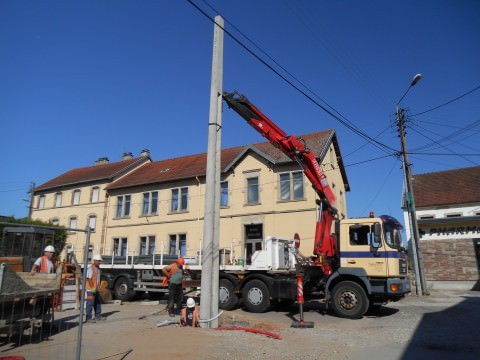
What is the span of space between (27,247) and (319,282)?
9.30 m

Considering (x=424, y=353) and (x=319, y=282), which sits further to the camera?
(x=319, y=282)

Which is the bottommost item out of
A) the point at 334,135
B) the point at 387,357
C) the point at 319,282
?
the point at 387,357

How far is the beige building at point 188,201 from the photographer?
23.6m

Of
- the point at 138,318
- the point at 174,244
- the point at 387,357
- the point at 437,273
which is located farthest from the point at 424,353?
the point at 174,244

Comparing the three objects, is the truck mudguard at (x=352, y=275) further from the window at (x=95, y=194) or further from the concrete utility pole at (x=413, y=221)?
the window at (x=95, y=194)

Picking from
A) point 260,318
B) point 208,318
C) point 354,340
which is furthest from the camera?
point 260,318

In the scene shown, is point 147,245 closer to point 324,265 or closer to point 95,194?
point 95,194

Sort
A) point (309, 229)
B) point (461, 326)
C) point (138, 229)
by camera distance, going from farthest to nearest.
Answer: point (138, 229) < point (309, 229) < point (461, 326)

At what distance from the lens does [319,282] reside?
12.8 meters

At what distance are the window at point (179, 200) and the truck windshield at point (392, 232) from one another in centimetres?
1723

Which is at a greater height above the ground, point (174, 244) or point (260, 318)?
point (174, 244)

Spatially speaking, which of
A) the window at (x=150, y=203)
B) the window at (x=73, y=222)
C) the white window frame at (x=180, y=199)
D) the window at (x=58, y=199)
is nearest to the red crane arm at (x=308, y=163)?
the white window frame at (x=180, y=199)

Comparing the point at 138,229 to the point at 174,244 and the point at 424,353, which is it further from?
the point at 424,353

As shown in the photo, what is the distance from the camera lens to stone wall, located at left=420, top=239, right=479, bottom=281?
2395 cm
